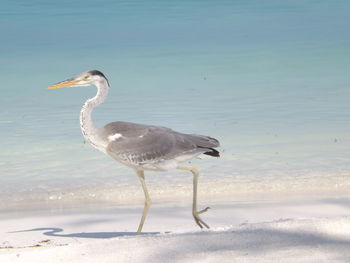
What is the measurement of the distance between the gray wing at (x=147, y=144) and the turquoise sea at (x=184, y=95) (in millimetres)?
1916

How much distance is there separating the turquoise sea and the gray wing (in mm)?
1916

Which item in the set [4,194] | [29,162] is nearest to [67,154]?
[29,162]

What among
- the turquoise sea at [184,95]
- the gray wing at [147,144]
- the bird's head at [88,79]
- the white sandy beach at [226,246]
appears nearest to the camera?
the white sandy beach at [226,246]

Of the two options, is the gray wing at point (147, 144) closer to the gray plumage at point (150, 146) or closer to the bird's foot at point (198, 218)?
the gray plumage at point (150, 146)

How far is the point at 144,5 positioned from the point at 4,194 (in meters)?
27.5

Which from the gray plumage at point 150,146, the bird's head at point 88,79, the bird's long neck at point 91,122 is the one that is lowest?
the gray plumage at point 150,146

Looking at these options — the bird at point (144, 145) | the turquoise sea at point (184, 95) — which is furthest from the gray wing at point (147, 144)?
the turquoise sea at point (184, 95)

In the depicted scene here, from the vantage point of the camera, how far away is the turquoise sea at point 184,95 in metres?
10.5

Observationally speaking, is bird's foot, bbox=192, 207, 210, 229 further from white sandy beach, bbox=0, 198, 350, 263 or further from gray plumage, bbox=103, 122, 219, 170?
white sandy beach, bbox=0, 198, 350, 263

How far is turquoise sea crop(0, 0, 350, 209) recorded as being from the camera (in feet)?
34.4

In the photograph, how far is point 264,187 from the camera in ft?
32.9

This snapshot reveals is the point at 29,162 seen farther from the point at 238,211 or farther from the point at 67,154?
the point at 238,211

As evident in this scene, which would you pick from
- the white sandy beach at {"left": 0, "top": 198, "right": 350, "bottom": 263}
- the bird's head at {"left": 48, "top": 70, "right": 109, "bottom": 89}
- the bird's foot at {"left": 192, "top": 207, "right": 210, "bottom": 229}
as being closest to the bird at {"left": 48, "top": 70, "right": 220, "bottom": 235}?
the bird's foot at {"left": 192, "top": 207, "right": 210, "bottom": 229}

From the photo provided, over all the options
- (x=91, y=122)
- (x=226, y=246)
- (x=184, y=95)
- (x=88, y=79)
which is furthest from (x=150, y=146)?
(x=184, y=95)
